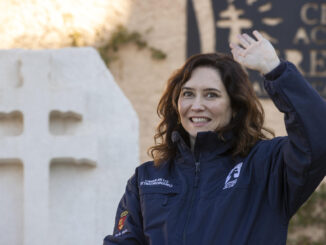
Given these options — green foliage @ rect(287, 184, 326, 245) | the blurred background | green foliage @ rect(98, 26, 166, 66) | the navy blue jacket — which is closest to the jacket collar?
the navy blue jacket

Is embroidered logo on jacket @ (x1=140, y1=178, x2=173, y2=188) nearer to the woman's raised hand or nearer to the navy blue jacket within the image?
the navy blue jacket

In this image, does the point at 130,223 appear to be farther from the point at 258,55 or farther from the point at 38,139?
the point at 38,139

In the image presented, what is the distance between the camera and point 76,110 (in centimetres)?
376

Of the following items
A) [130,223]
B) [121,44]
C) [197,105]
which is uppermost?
[121,44]

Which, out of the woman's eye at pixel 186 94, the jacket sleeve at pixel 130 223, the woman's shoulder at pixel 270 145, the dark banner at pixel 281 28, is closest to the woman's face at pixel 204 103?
the woman's eye at pixel 186 94

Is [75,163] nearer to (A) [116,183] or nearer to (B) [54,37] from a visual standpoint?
(A) [116,183]

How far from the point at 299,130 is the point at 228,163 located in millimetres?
323

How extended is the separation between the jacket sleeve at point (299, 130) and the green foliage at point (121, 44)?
3.68m

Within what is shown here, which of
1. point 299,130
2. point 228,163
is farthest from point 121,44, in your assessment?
point 299,130

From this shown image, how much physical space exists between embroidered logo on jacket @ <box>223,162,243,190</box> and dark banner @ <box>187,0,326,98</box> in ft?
11.8

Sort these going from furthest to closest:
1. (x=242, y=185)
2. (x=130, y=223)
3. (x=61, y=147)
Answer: (x=61, y=147) < (x=130, y=223) < (x=242, y=185)

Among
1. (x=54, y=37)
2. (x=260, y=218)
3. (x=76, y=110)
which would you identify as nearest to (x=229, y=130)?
(x=260, y=218)

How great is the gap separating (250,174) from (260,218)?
15cm

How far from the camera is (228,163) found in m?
2.07
